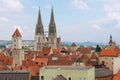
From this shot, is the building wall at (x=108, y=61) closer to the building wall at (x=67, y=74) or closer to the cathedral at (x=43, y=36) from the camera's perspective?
the building wall at (x=67, y=74)

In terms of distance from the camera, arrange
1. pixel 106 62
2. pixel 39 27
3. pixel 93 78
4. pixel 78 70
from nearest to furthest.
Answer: pixel 78 70
pixel 93 78
pixel 106 62
pixel 39 27

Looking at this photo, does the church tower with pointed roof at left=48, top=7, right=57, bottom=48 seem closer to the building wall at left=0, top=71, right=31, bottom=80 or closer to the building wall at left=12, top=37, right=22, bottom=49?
the building wall at left=12, top=37, right=22, bottom=49

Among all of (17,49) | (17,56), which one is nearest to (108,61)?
(17,56)

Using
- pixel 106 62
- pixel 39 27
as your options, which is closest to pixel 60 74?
pixel 106 62

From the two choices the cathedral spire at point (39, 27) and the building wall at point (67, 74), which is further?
the cathedral spire at point (39, 27)

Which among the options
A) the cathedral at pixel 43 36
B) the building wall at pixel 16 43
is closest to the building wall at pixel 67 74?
the building wall at pixel 16 43

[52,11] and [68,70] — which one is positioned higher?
[52,11]

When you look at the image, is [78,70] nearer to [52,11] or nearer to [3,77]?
[3,77]

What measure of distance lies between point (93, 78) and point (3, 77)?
16213 millimetres

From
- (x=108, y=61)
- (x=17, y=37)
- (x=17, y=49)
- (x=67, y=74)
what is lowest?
(x=67, y=74)

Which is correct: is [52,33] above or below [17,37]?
above

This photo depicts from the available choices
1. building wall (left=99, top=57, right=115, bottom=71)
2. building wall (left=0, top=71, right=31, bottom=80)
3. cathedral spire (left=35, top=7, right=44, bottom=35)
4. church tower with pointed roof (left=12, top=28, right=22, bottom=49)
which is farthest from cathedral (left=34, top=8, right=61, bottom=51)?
building wall (left=0, top=71, right=31, bottom=80)

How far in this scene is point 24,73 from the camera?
5812cm

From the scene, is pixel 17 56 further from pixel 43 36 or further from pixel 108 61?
pixel 43 36
